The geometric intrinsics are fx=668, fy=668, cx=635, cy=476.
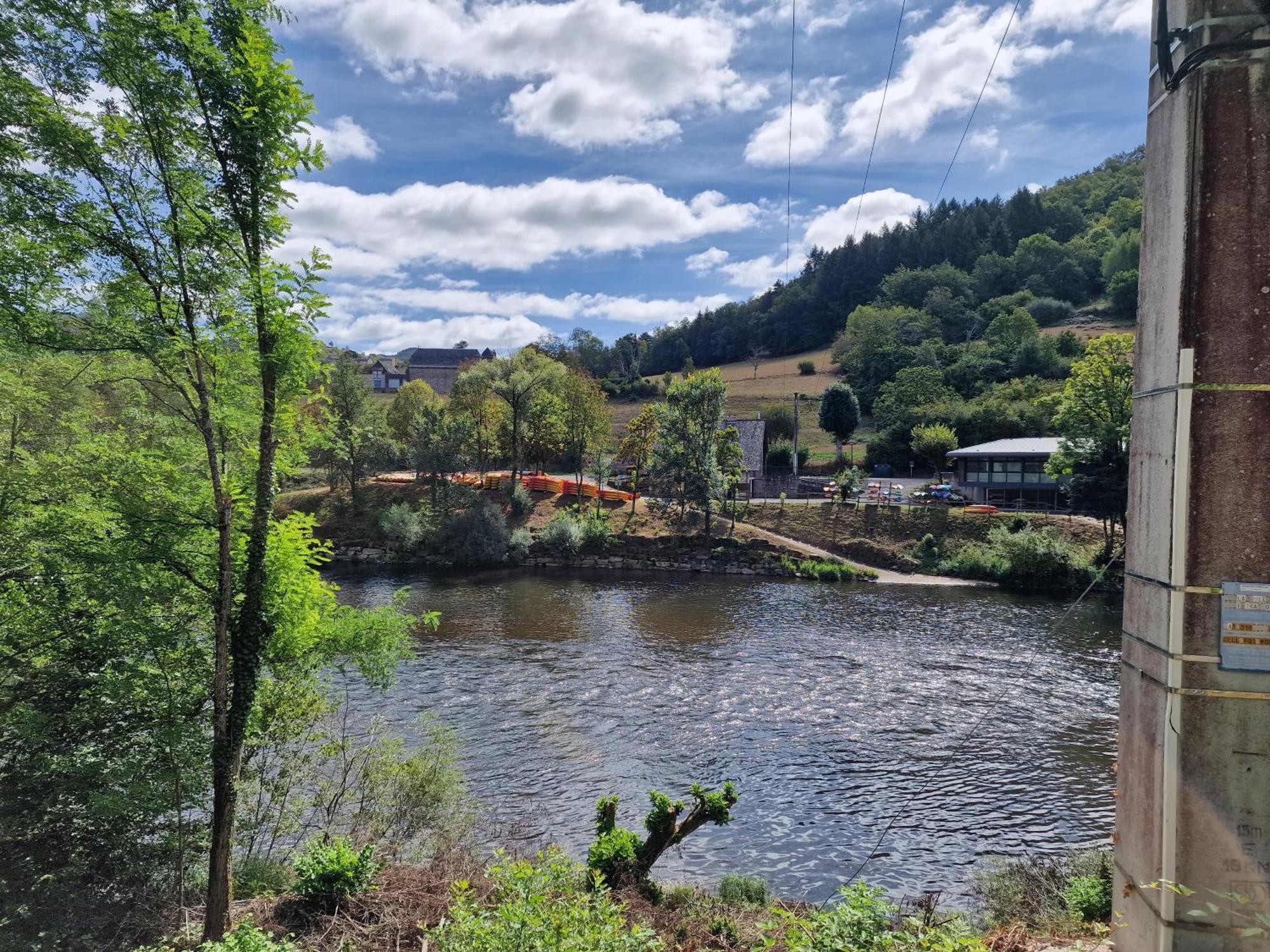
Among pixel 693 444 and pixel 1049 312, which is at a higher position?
pixel 1049 312

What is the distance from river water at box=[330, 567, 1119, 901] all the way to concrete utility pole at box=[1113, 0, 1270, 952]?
20.3 feet

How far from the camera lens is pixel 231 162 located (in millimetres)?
6617

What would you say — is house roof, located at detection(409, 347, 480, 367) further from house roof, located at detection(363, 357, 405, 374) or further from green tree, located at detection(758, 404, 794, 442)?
green tree, located at detection(758, 404, 794, 442)

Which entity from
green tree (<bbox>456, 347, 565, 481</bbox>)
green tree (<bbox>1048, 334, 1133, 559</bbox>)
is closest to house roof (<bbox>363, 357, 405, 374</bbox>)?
green tree (<bbox>456, 347, 565, 481</bbox>)

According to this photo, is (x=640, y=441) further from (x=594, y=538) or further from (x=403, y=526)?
(x=403, y=526)

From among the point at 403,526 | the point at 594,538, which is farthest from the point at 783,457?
the point at 403,526

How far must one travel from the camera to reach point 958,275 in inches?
3671

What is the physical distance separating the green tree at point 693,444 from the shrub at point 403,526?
13730 mm

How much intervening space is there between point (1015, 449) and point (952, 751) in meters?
31.5

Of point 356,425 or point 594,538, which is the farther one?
point 356,425

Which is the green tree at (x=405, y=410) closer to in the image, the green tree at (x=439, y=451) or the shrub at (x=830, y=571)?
the green tree at (x=439, y=451)

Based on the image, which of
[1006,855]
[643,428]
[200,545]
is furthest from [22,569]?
[643,428]

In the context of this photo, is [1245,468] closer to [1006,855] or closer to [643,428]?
[1006,855]

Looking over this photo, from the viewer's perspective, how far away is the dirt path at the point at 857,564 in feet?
106
